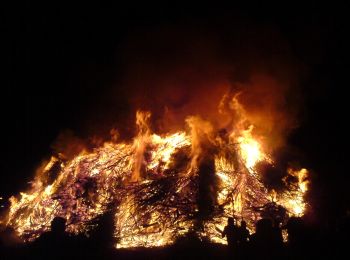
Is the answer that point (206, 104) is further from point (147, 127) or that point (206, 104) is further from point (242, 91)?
point (147, 127)

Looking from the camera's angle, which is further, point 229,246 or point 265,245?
point 229,246

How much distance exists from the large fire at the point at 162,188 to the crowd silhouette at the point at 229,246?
1.65ft

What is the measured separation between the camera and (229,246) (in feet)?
32.9

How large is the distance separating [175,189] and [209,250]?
2.88 m

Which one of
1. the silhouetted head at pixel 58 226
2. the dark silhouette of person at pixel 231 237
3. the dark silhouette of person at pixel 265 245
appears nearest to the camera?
the dark silhouette of person at pixel 265 245

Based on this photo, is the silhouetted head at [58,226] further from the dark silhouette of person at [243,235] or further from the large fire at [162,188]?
the dark silhouette of person at [243,235]

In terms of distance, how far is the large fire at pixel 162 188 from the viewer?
11.6 m

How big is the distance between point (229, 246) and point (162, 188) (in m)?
3.36

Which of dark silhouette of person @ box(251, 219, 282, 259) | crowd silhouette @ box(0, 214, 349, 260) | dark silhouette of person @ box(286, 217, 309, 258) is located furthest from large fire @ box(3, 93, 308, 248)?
dark silhouette of person @ box(286, 217, 309, 258)

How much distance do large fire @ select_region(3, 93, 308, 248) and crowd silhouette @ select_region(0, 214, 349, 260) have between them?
503 millimetres

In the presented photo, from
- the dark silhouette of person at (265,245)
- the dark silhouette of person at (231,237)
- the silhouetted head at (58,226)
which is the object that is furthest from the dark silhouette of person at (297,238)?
the silhouetted head at (58,226)

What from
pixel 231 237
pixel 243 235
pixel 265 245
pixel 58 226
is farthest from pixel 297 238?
pixel 58 226

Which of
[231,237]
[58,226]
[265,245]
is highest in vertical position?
[58,226]

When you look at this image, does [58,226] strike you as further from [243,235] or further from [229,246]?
[243,235]
